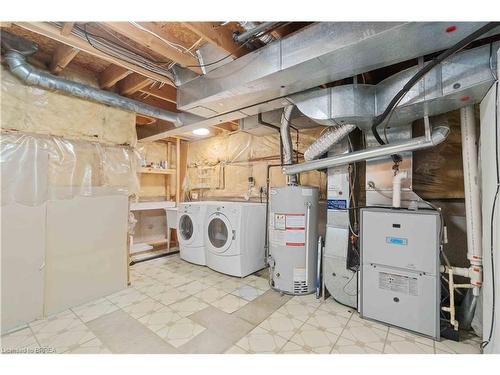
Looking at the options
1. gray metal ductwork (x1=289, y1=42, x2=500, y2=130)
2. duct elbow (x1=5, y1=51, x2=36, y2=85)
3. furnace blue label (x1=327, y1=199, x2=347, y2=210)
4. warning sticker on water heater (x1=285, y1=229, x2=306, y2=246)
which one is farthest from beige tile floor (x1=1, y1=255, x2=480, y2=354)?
duct elbow (x1=5, y1=51, x2=36, y2=85)

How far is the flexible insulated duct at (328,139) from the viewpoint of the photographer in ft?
7.69

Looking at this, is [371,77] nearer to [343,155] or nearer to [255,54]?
[343,155]

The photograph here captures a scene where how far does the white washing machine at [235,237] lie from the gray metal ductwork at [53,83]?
141 centimetres

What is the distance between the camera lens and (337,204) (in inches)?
102

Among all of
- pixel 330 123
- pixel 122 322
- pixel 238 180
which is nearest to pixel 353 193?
pixel 330 123

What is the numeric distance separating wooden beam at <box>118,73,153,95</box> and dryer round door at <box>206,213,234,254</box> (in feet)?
6.40

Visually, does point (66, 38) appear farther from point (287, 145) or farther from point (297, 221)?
point (297, 221)

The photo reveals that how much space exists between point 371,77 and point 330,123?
2.69 ft

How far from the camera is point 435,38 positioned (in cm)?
136

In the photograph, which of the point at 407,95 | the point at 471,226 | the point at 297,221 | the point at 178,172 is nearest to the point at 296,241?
the point at 297,221

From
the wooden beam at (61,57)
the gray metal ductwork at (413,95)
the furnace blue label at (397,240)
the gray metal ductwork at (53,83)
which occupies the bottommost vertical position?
the furnace blue label at (397,240)

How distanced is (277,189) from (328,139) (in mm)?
832

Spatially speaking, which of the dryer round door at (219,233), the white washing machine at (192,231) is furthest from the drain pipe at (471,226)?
the white washing machine at (192,231)

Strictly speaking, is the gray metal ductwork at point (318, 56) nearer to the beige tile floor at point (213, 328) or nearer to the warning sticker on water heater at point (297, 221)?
the warning sticker on water heater at point (297, 221)
